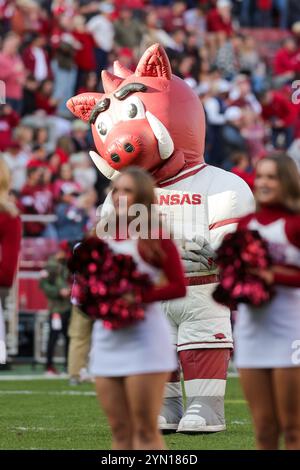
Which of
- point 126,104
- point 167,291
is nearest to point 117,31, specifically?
point 126,104

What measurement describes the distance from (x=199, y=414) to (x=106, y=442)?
0.73m

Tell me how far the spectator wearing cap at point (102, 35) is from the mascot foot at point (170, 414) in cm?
1145

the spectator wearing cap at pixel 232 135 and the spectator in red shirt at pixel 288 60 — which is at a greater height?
the spectator in red shirt at pixel 288 60

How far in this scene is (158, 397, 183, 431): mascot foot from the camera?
371 inches

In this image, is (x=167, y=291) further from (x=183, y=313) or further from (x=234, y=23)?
(x=234, y=23)

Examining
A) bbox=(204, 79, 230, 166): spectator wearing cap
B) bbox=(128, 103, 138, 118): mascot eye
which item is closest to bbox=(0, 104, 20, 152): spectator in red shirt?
bbox=(204, 79, 230, 166): spectator wearing cap

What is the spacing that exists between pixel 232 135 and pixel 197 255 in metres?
10.4

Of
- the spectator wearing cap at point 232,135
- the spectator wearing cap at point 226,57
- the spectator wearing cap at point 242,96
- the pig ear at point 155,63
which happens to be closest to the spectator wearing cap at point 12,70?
the spectator wearing cap at point 232,135

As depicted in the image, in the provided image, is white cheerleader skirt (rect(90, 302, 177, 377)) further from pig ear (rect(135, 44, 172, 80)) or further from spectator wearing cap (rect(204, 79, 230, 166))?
spectator wearing cap (rect(204, 79, 230, 166))

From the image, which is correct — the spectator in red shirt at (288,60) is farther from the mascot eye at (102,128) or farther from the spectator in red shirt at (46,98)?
the mascot eye at (102,128)

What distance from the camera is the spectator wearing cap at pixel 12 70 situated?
1812cm

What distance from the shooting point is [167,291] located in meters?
6.38

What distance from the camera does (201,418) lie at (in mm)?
9203

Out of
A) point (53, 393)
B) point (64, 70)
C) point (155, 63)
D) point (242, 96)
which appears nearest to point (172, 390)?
point (155, 63)
